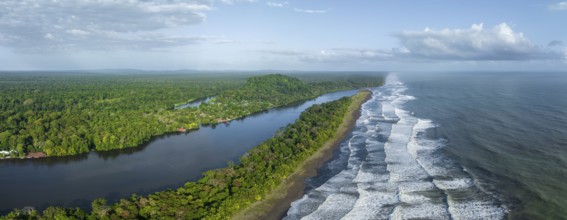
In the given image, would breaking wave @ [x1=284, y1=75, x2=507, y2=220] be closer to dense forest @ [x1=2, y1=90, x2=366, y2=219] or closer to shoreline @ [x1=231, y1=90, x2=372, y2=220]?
shoreline @ [x1=231, y1=90, x2=372, y2=220]

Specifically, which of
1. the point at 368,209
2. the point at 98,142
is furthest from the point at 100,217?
the point at 98,142

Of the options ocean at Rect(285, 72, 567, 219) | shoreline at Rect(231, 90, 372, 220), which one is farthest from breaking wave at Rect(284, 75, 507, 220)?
shoreline at Rect(231, 90, 372, 220)

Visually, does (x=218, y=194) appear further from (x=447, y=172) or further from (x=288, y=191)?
(x=447, y=172)

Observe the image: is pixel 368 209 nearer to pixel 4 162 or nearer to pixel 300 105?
pixel 4 162

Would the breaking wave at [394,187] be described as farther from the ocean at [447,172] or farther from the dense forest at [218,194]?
the dense forest at [218,194]

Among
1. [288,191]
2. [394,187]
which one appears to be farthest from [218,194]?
[394,187]
